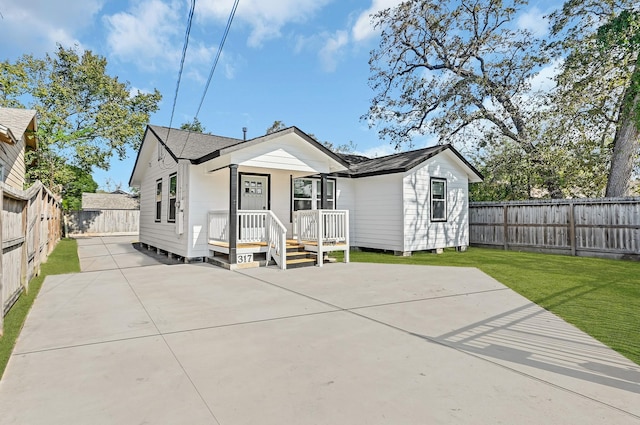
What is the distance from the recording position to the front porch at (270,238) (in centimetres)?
830

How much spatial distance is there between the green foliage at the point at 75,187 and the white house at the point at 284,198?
388 inches

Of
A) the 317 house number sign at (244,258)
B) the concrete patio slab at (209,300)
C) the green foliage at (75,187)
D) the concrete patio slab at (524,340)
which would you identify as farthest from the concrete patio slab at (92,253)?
the concrete patio slab at (524,340)

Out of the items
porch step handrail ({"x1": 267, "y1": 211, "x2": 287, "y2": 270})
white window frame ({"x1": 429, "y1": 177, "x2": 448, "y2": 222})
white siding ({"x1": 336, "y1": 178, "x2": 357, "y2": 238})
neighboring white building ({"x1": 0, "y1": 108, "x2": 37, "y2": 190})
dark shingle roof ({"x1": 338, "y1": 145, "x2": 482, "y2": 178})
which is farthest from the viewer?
white siding ({"x1": 336, "y1": 178, "x2": 357, "y2": 238})

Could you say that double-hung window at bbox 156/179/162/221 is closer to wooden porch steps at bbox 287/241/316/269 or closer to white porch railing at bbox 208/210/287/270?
white porch railing at bbox 208/210/287/270

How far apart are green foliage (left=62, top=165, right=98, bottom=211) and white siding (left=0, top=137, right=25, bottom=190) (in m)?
9.90

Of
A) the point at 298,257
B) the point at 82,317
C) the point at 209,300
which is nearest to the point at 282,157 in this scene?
the point at 298,257

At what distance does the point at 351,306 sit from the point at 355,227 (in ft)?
26.6

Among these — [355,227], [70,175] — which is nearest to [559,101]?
[355,227]

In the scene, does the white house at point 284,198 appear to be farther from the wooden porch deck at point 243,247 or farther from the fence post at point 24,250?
the fence post at point 24,250

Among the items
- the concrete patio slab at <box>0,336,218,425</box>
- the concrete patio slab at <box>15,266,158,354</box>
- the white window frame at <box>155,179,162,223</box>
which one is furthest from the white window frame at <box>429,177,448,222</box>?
the concrete patio slab at <box>0,336,218,425</box>

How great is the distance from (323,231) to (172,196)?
495 centimetres

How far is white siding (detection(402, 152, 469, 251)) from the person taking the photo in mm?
11352

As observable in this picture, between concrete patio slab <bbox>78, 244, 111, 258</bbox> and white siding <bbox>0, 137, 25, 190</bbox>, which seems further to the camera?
concrete patio slab <bbox>78, 244, 111, 258</bbox>

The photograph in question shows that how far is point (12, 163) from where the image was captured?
9797mm
